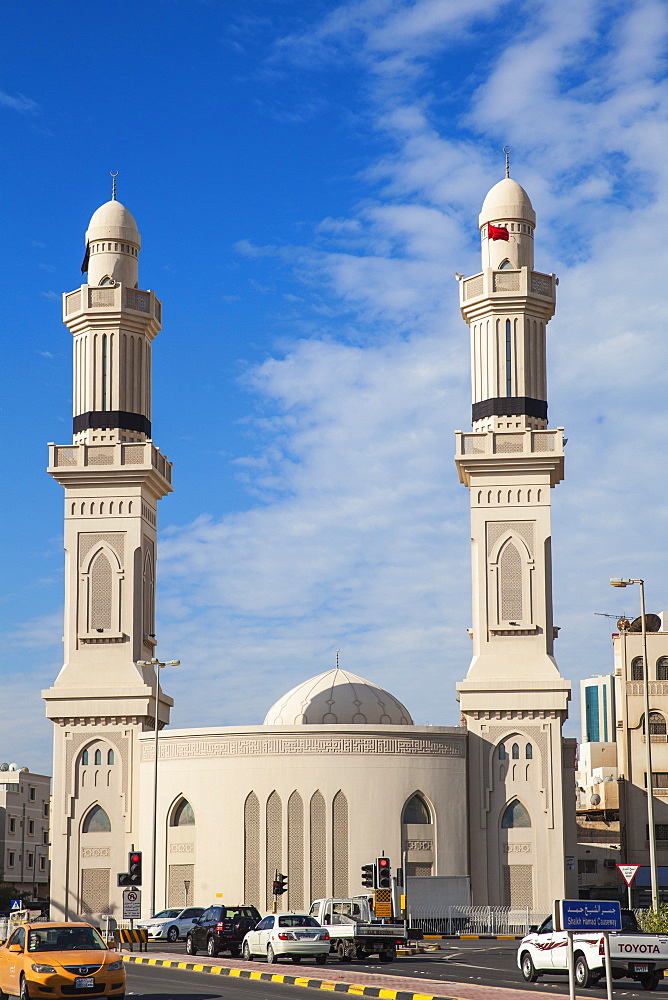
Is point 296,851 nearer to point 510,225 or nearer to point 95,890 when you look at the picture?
point 95,890

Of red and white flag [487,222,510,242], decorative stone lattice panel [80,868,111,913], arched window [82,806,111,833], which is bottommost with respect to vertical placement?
decorative stone lattice panel [80,868,111,913]

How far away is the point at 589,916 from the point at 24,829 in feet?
278

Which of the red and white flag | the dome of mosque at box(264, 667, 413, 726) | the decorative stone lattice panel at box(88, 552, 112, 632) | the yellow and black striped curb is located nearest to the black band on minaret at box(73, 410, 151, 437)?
the decorative stone lattice panel at box(88, 552, 112, 632)

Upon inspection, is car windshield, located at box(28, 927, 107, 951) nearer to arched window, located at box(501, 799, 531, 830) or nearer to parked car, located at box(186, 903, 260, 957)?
parked car, located at box(186, 903, 260, 957)

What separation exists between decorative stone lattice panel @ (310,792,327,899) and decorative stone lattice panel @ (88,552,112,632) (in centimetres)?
1163

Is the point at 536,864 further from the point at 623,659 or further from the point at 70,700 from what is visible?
the point at 623,659

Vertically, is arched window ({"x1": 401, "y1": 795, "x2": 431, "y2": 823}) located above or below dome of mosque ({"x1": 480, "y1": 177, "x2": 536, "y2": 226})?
below

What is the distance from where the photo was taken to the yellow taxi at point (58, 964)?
2050 cm

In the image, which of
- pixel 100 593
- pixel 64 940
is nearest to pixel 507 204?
pixel 100 593

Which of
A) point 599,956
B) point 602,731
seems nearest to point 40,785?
point 599,956

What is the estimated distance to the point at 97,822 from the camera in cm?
5616

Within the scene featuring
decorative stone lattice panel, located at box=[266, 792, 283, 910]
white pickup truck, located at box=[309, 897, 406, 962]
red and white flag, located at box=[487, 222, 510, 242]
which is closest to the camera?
white pickup truck, located at box=[309, 897, 406, 962]

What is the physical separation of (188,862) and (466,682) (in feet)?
41.4

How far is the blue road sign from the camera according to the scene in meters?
18.0
